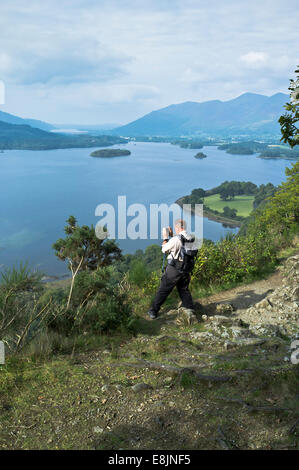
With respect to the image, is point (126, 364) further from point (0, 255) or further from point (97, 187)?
point (97, 187)

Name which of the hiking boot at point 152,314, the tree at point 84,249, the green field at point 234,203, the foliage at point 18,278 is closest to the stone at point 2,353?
the foliage at point 18,278

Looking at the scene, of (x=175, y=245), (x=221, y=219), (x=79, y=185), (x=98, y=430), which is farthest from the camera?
(x=79, y=185)

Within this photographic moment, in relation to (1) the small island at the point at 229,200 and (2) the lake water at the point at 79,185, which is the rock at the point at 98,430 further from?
(1) the small island at the point at 229,200

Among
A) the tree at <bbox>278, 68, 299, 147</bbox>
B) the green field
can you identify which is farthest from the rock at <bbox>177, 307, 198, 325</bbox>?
the green field

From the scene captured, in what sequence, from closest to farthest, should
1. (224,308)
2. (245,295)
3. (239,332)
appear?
(239,332)
(224,308)
(245,295)

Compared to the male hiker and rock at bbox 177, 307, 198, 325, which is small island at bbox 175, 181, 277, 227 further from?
rock at bbox 177, 307, 198, 325

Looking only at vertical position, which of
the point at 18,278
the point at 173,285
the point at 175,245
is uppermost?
the point at 175,245

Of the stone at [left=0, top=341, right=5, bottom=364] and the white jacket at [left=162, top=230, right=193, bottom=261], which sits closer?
the stone at [left=0, top=341, right=5, bottom=364]

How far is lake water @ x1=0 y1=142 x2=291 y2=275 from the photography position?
69375mm

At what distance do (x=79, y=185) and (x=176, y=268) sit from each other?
105 metres

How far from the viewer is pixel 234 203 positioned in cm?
8931

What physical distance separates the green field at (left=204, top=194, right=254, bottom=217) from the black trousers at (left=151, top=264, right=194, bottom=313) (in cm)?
7785

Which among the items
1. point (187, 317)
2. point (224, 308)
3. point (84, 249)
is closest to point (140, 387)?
point (187, 317)

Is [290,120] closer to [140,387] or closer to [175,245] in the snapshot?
[175,245]
